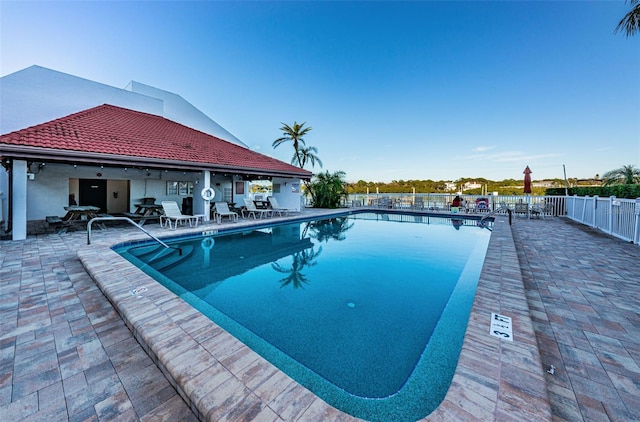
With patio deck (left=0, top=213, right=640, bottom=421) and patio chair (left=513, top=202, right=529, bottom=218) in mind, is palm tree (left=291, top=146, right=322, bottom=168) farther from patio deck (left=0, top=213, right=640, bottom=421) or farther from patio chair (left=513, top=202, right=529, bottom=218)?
patio deck (left=0, top=213, right=640, bottom=421)

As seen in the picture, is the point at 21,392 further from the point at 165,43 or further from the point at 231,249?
the point at 165,43

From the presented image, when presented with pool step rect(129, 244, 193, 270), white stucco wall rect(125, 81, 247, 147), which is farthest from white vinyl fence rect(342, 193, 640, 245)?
pool step rect(129, 244, 193, 270)

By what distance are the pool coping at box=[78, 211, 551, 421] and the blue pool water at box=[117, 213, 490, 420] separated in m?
0.45

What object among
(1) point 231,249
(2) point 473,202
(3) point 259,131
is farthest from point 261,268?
(3) point 259,131

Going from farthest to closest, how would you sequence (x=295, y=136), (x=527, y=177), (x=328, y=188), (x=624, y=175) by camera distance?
(x=295, y=136) < (x=328, y=188) < (x=624, y=175) < (x=527, y=177)

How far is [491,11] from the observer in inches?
420

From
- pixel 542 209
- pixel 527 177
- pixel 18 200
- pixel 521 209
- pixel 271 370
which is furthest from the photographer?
pixel 521 209

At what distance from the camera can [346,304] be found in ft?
12.9

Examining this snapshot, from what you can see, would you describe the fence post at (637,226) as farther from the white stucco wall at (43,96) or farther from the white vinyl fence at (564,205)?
the white stucco wall at (43,96)

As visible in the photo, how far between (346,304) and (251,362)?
86.3 inches

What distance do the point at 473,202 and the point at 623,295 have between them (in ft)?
43.3

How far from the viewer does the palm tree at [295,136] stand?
20.1 metres

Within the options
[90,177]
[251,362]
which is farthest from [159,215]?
[251,362]

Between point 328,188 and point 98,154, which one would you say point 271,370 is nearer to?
point 98,154
